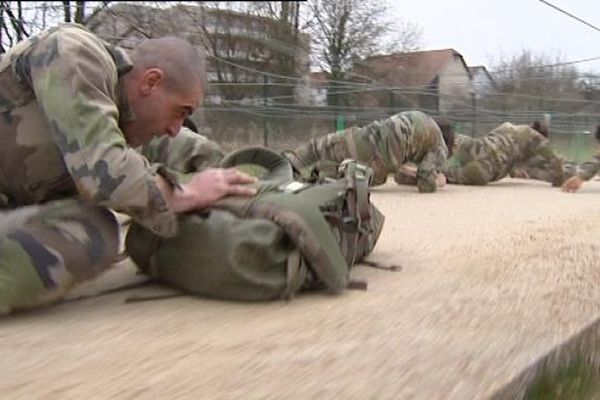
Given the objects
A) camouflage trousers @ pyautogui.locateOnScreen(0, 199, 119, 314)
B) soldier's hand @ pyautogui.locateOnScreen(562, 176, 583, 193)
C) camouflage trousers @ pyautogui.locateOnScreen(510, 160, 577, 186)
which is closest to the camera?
camouflage trousers @ pyautogui.locateOnScreen(0, 199, 119, 314)

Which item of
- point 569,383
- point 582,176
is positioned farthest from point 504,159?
point 569,383

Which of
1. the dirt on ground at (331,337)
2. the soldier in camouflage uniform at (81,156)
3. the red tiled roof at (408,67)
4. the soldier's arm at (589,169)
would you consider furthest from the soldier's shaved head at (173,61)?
the red tiled roof at (408,67)

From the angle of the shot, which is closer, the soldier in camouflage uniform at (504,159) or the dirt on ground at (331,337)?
the dirt on ground at (331,337)

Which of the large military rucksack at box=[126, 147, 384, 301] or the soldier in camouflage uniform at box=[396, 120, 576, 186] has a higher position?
the large military rucksack at box=[126, 147, 384, 301]

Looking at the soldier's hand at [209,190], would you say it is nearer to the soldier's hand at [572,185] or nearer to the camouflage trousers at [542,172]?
the soldier's hand at [572,185]

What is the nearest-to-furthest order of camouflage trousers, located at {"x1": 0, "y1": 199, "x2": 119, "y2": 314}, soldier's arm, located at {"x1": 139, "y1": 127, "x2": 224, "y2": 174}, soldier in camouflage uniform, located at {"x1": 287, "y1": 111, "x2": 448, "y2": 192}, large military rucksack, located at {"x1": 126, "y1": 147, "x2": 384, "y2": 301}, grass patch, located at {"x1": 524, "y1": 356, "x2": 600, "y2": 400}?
grass patch, located at {"x1": 524, "y1": 356, "x2": 600, "y2": 400} → camouflage trousers, located at {"x1": 0, "y1": 199, "x2": 119, "y2": 314} → large military rucksack, located at {"x1": 126, "y1": 147, "x2": 384, "y2": 301} → soldier's arm, located at {"x1": 139, "y1": 127, "x2": 224, "y2": 174} → soldier in camouflage uniform, located at {"x1": 287, "y1": 111, "x2": 448, "y2": 192}

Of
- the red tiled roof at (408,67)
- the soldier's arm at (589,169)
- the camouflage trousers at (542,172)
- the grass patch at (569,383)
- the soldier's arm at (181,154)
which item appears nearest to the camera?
the grass patch at (569,383)

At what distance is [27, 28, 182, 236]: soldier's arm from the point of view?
971 mm

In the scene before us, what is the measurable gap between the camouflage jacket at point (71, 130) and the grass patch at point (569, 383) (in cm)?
54

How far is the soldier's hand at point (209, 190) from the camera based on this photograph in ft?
3.68

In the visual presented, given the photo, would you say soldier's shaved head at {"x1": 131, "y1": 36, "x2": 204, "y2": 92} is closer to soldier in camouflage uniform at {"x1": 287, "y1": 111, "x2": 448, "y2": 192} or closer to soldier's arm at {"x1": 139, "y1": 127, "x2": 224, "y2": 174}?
soldier's arm at {"x1": 139, "y1": 127, "x2": 224, "y2": 174}

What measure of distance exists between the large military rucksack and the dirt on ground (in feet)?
0.09

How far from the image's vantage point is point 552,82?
12844mm

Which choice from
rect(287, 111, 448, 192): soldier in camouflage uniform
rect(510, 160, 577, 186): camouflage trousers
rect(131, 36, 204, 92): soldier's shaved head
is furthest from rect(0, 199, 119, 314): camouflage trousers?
rect(510, 160, 577, 186): camouflage trousers
